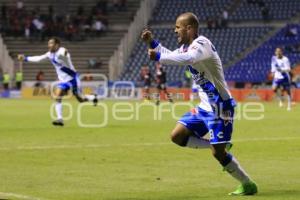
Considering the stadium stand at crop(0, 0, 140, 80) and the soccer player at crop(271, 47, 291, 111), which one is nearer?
the soccer player at crop(271, 47, 291, 111)

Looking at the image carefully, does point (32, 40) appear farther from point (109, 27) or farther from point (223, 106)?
point (223, 106)

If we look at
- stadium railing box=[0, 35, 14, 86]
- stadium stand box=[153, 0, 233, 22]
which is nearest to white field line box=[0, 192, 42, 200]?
stadium railing box=[0, 35, 14, 86]

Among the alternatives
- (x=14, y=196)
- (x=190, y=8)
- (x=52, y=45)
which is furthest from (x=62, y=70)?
(x=190, y=8)

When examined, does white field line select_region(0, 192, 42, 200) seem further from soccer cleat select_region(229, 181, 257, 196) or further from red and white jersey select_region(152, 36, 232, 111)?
soccer cleat select_region(229, 181, 257, 196)

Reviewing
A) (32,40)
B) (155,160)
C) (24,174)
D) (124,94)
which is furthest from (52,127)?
(32,40)

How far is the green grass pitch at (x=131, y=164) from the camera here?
10805 millimetres

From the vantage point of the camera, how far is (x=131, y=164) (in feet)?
46.4

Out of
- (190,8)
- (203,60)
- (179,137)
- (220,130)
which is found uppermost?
(190,8)

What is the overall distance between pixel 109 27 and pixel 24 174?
1823 inches

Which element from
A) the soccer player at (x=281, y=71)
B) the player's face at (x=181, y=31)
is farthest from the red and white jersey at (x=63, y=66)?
the player's face at (x=181, y=31)

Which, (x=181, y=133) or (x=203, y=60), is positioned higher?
Answer: (x=203, y=60)

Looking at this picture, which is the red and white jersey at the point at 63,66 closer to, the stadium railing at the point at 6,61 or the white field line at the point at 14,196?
the white field line at the point at 14,196

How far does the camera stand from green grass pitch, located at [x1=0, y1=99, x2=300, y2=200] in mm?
10805

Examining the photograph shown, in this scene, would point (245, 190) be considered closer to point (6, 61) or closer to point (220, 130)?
point (220, 130)
